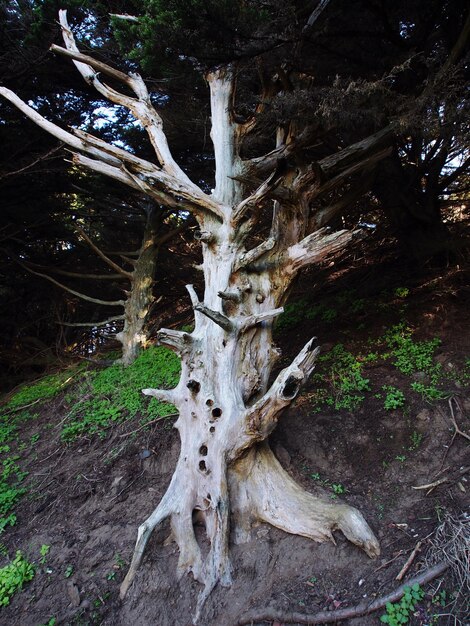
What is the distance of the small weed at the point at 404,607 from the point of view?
6.72 ft

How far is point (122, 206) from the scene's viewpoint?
300 inches

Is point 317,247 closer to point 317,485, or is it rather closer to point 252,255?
point 252,255

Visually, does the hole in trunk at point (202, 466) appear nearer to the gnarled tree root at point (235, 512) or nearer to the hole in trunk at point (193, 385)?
the gnarled tree root at point (235, 512)

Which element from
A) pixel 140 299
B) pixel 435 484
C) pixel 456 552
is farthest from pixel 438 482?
pixel 140 299

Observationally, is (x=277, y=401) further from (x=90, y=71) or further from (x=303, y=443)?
A: (x=90, y=71)

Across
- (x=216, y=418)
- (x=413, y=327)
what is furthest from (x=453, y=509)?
(x=413, y=327)

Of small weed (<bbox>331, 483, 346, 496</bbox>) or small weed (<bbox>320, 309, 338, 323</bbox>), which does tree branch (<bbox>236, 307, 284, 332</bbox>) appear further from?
small weed (<bbox>320, 309, 338, 323</bbox>)

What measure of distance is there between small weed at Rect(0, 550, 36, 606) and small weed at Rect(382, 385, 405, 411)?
11.6 ft

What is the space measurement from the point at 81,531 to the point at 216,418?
175 cm

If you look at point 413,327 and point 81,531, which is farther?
point 413,327

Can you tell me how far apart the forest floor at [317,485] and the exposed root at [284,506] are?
0.39 feet

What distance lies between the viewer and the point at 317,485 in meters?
3.18

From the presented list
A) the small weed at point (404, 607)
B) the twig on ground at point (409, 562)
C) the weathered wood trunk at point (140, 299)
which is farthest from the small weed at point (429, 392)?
the weathered wood trunk at point (140, 299)

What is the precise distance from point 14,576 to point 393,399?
3732mm
